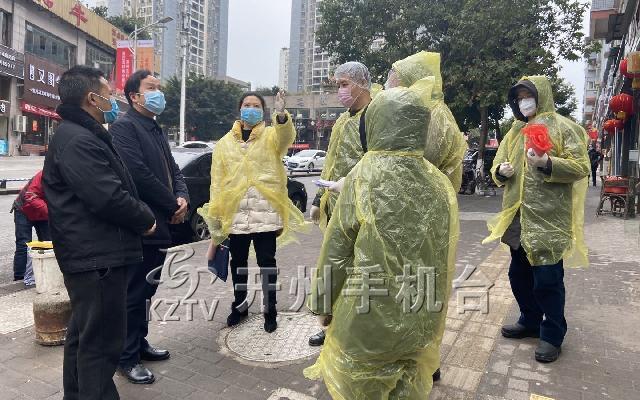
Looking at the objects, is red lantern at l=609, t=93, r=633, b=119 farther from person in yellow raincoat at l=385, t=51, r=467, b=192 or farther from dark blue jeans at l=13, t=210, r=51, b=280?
dark blue jeans at l=13, t=210, r=51, b=280

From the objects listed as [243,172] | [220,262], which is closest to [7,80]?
[220,262]

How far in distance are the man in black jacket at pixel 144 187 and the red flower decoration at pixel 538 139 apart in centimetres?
227

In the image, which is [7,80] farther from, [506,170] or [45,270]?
[506,170]

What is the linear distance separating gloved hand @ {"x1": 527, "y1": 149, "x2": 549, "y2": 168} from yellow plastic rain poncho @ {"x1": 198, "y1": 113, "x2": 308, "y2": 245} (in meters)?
1.62

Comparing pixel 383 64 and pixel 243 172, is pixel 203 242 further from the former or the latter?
pixel 383 64

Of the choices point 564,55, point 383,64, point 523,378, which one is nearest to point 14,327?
point 523,378

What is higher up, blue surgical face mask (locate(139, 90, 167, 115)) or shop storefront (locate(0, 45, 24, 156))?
shop storefront (locate(0, 45, 24, 156))

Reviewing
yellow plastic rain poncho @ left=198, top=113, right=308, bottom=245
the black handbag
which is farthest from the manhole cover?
yellow plastic rain poncho @ left=198, top=113, right=308, bottom=245

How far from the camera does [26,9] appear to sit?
24766 millimetres

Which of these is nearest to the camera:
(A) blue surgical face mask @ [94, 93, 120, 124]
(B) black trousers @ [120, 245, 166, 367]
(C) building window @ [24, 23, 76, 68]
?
(A) blue surgical face mask @ [94, 93, 120, 124]

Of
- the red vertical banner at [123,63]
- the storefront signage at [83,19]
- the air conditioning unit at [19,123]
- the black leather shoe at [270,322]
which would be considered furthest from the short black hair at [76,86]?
the storefront signage at [83,19]

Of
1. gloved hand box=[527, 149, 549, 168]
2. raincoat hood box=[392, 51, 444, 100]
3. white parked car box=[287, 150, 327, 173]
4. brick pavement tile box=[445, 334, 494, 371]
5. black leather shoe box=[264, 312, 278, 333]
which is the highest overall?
white parked car box=[287, 150, 327, 173]

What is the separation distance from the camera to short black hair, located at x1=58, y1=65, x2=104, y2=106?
2.34 m

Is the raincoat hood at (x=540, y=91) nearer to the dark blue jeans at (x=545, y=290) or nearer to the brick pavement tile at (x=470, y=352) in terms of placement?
the dark blue jeans at (x=545, y=290)
